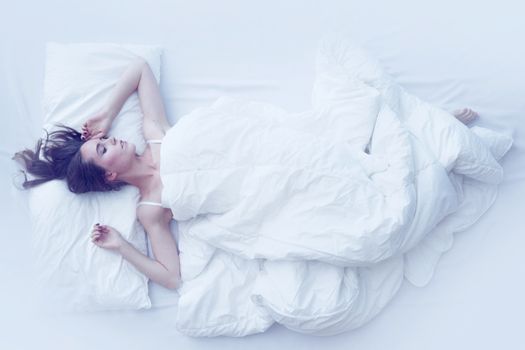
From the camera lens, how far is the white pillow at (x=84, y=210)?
144 centimetres

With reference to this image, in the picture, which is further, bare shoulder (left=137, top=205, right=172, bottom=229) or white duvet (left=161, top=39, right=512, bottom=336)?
bare shoulder (left=137, top=205, right=172, bottom=229)

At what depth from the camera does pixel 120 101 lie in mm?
1587

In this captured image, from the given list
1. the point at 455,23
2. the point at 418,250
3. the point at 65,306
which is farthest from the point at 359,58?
the point at 65,306

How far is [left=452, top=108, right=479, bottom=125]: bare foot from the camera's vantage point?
5.05 ft

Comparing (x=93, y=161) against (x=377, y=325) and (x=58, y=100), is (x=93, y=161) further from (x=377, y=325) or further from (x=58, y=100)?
(x=377, y=325)

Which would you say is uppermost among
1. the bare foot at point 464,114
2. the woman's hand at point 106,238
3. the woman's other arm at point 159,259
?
the bare foot at point 464,114

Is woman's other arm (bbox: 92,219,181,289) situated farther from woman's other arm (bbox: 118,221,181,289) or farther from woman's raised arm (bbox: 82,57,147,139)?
woman's raised arm (bbox: 82,57,147,139)

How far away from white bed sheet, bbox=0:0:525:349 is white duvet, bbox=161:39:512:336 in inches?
2.9

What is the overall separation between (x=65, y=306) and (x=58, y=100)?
1.99ft

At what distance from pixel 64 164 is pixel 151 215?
0.96 feet

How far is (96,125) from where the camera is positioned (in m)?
1.54

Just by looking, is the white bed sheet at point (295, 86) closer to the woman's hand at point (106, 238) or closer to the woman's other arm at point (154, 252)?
the woman's other arm at point (154, 252)

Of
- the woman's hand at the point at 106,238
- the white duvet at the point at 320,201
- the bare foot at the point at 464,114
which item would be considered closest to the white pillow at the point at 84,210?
the woman's hand at the point at 106,238

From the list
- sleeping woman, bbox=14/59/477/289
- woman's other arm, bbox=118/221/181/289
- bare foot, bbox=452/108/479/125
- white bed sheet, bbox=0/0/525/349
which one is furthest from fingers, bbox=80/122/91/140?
bare foot, bbox=452/108/479/125
